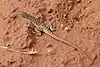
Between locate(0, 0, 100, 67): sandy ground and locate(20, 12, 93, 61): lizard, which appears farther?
locate(20, 12, 93, 61): lizard

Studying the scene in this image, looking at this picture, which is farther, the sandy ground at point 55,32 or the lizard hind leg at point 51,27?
the lizard hind leg at point 51,27

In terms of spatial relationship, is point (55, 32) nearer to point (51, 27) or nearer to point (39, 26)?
point (51, 27)

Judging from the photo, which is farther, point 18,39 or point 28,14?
point 28,14

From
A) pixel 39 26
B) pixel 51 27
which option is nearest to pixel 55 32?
pixel 51 27

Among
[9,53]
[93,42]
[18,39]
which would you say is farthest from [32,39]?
[93,42]

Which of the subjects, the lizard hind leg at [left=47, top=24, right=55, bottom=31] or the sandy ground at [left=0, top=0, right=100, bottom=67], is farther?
the lizard hind leg at [left=47, top=24, right=55, bottom=31]

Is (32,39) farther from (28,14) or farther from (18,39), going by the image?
(28,14)

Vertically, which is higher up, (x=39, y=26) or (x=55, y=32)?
(x=39, y=26)

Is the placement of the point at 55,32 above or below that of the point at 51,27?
below
